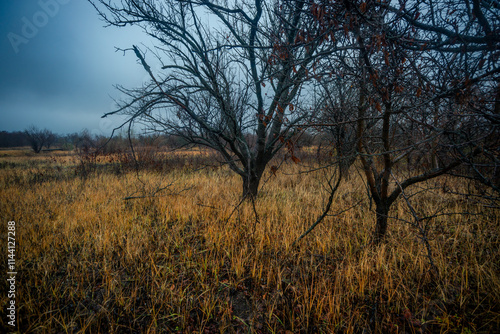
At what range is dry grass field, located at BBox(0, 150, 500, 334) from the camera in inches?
69.6

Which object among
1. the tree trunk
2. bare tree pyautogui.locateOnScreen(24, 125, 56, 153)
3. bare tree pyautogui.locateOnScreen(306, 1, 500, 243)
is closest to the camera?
bare tree pyautogui.locateOnScreen(306, 1, 500, 243)

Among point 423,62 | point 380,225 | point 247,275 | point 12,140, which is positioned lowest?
point 247,275

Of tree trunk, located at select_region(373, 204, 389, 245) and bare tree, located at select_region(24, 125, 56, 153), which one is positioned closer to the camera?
tree trunk, located at select_region(373, 204, 389, 245)

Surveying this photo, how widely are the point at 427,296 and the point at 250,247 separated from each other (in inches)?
80.9

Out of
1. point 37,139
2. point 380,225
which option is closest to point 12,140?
point 37,139

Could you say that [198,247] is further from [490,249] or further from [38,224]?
[490,249]

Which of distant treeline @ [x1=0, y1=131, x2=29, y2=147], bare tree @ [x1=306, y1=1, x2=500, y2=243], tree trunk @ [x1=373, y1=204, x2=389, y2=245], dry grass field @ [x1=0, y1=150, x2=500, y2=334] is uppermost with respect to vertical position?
distant treeline @ [x1=0, y1=131, x2=29, y2=147]

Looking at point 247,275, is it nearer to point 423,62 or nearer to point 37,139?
point 423,62

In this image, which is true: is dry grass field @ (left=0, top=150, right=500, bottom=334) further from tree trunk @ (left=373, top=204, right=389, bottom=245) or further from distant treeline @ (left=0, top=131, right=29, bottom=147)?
distant treeline @ (left=0, top=131, right=29, bottom=147)

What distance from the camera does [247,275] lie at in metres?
2.36

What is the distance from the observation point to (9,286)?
2135 millimetres

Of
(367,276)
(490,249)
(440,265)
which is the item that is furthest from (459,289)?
(490,249)

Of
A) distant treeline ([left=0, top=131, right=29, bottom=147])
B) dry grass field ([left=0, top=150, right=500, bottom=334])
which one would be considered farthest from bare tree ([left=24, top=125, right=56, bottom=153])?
dry grass field ([left=0, top=150, right=500, bottom=334])

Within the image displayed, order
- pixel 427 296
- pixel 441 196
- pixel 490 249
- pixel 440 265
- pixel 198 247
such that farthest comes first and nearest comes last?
1. pixel 441 196
2. pixel 198 247
3. pixel 490 249
4. pixel 440 265
5. pixel 427 296
